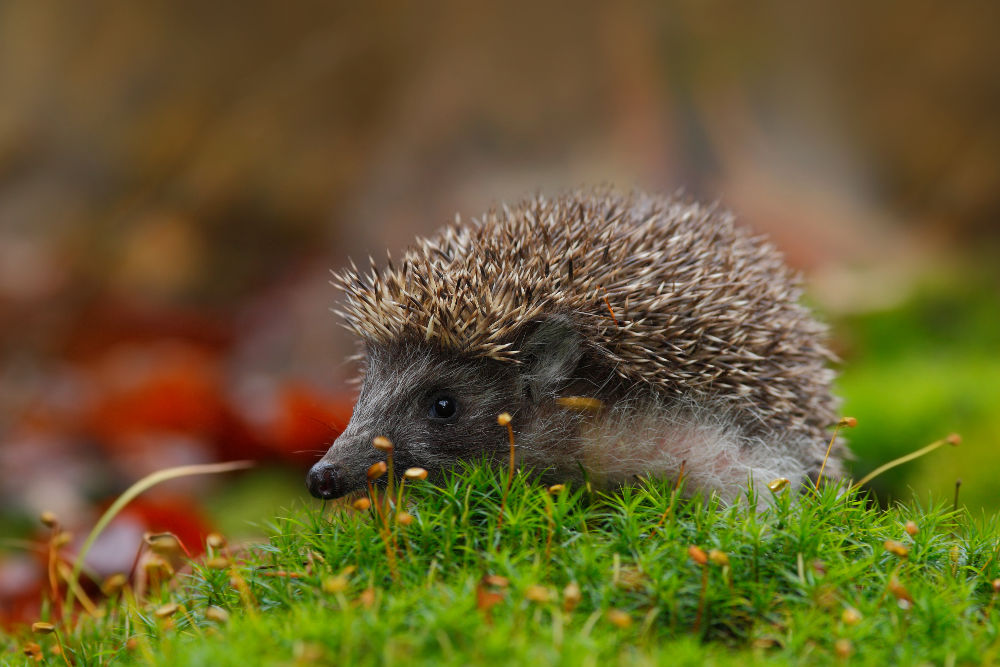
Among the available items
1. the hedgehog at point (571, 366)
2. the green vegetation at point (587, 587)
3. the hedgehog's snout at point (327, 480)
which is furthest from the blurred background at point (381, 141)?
the green vegetation at point (587, 587)

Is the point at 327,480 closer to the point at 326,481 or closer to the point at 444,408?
the point at 326,481

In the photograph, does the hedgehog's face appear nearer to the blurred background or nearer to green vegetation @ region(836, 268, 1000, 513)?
green vegetation @ region(836, 268, 1000, 513)

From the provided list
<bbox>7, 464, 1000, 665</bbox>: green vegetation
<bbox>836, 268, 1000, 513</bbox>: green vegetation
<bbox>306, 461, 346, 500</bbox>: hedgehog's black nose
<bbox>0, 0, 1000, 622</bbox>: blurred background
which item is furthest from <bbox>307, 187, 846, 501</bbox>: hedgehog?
<bbox>0, 0, 1000, 622</bbox>: blurred background

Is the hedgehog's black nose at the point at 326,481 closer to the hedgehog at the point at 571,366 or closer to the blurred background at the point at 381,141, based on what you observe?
the hedgehog at the point at 571,366

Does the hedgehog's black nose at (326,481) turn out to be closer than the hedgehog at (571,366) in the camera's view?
Yes

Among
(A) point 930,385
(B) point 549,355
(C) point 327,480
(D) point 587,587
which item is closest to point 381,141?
(A) point 930,385

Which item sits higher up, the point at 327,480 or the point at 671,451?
the point at 671,451
